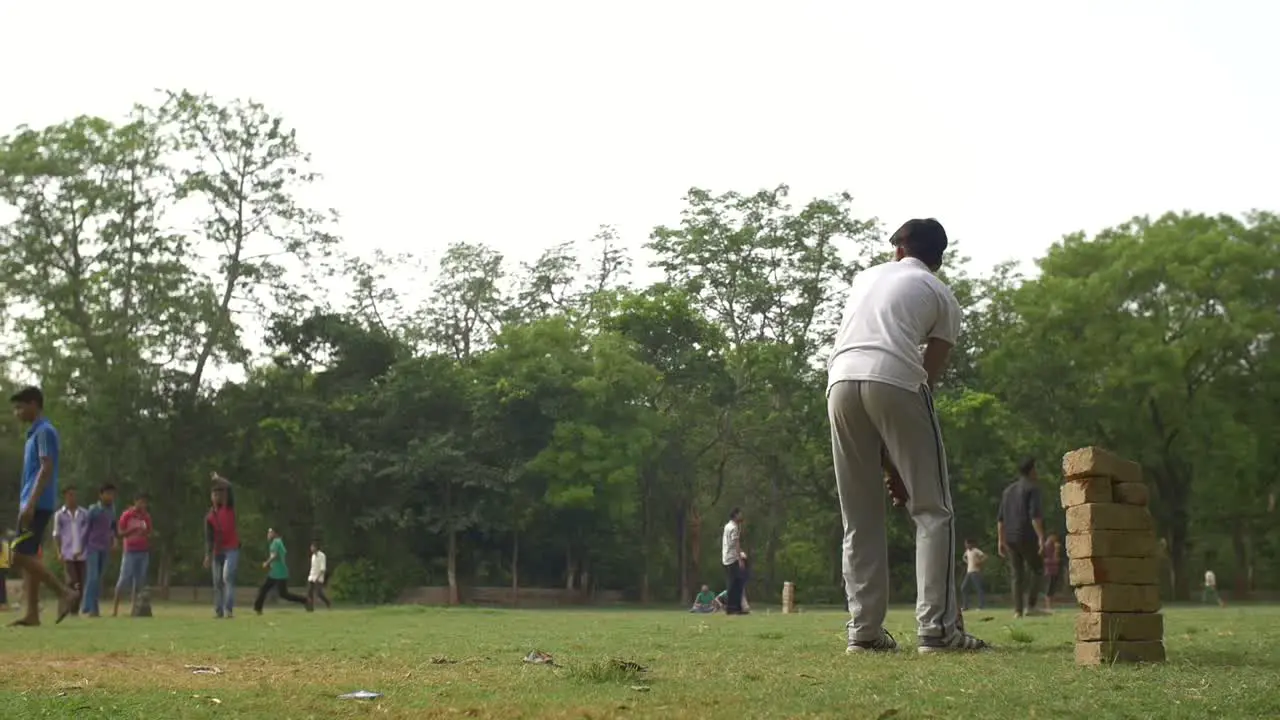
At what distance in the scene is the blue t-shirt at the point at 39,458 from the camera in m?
13.6

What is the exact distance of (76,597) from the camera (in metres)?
14.4

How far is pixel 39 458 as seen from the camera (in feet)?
45.0

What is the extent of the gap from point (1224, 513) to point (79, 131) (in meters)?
46.9

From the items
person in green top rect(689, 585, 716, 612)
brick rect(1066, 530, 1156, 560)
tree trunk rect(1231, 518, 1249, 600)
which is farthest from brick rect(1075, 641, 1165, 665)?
tree trunk rect(1231, 518, 1249, 600)

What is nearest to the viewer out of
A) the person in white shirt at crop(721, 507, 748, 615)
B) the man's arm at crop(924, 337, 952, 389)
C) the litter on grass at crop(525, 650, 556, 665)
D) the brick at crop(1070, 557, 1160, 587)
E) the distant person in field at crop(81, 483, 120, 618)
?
the brick at crop(1070, 557, 1160, 587)

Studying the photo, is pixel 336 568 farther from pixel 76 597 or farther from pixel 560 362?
pixel 76 597

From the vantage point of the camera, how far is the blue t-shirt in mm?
13641

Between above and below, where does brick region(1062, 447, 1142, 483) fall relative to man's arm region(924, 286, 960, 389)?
below

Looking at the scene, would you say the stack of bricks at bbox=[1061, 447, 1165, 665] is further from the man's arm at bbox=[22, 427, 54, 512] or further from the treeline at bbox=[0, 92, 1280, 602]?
the treeline at bbox=[0, 92, 1280, 602]

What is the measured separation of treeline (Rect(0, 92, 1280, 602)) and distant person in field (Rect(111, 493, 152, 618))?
78.3ft

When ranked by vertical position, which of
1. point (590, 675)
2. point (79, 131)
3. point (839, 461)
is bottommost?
point (590, 675)

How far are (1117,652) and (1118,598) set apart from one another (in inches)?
11.1

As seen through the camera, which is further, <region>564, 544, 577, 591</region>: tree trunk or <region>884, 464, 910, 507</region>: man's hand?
<region>564, 544, 577, 591</region>: tree trunk

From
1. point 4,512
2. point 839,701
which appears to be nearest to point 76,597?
point 839,701
